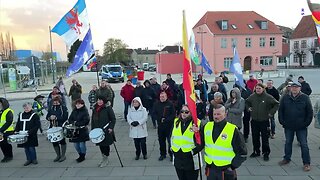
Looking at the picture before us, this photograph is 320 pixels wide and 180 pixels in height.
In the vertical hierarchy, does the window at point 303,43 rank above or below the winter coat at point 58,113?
above

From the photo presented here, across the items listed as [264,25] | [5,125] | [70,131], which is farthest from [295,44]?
[5,125]

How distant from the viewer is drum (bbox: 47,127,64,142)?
678 cm

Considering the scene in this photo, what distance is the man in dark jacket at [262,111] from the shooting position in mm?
6543

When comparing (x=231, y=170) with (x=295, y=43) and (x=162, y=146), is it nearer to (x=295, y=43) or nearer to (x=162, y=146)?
(x=162, y=146)

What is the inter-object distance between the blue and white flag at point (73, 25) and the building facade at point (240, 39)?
3999 centimetres

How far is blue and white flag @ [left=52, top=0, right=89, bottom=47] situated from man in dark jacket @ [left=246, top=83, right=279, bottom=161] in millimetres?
5196

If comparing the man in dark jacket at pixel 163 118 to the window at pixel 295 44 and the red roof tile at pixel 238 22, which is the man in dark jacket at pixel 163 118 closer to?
the red roof tile at pixel 238 22

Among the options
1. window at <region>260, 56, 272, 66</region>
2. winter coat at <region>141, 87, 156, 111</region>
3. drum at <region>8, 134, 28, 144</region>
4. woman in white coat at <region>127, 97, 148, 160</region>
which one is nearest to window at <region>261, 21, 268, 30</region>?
window at <region>260, 56, 272, 66</region>

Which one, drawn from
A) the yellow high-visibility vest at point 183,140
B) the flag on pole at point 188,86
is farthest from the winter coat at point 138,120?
the flag on pole at point 188,86

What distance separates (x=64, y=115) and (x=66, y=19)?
9.38 ft

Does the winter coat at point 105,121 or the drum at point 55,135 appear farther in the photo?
the drum at point 55,135

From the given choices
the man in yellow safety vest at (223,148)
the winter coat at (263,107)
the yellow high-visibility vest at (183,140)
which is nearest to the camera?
the man in yellow safety vest at (223,148)

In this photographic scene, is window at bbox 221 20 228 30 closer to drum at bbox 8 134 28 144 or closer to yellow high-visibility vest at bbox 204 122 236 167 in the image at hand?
drum at bbox 8 134 28 144

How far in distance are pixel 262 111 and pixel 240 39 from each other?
43794 millimetres
